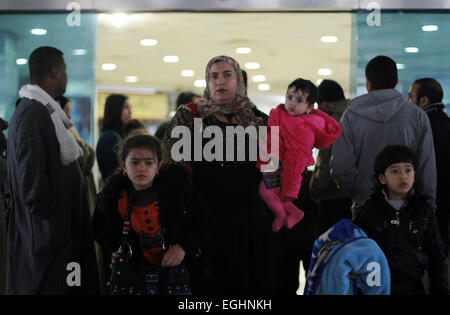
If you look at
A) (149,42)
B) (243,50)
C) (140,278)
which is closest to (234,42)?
(243,50)

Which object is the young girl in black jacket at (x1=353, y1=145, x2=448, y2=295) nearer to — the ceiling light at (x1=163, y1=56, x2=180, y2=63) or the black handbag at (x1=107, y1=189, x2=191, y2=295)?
the black handbag at (x1=107, y1=189, x2=191, y2=295)

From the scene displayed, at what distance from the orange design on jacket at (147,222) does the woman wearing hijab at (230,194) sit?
37 cm

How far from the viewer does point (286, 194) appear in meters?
3.47

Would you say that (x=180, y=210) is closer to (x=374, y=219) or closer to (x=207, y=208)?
(x=207, y=208)

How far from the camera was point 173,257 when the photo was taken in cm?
305

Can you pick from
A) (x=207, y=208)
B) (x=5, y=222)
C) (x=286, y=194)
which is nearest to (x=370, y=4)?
(x=286, y=194)

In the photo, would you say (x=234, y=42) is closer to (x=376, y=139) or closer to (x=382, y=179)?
(x=376, y=139)

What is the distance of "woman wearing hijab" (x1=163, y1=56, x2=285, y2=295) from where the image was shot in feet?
11.1

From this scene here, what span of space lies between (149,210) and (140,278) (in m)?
0.34

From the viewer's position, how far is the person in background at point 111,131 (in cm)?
447

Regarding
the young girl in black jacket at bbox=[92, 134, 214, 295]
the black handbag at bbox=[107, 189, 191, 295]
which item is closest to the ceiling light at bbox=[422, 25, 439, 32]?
the young girl in black jacket at bbox=[92, 134, 214, 295]

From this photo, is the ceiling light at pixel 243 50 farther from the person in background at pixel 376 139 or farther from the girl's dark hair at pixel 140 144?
the girl's dark hair at pixel 140 144

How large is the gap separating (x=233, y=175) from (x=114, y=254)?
2.62 ft
